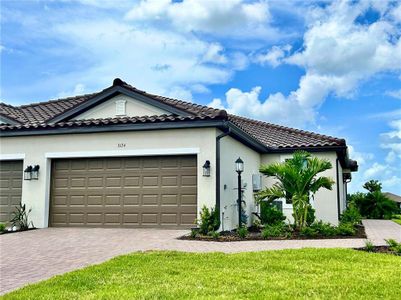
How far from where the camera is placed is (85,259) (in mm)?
8367

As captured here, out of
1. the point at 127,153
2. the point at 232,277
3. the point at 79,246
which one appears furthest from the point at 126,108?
the point at 232,277

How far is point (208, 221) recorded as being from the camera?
11.7m

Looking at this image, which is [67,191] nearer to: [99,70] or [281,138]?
[99,70]

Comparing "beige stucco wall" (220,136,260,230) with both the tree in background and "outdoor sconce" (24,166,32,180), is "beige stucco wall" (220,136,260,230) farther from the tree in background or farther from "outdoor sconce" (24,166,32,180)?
the tree in background

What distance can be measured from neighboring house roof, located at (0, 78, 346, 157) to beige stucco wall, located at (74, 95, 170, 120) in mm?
222

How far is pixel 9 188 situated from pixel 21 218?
1436 millimetres

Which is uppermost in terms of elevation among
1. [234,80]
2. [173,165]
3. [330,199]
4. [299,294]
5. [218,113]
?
[234,80]

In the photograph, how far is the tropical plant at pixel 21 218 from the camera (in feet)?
45.3

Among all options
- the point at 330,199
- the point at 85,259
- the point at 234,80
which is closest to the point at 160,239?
the point at 85,259

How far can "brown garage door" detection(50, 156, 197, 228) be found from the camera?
42.4ft

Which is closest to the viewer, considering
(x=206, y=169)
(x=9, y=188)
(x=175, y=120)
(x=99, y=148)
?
(x=206, y=169)

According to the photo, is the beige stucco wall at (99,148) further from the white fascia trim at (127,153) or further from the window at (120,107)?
the window at (120,107)

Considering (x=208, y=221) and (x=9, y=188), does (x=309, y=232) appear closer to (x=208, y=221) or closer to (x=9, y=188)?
(x=208, y=221)

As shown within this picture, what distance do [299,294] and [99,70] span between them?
473 inches
